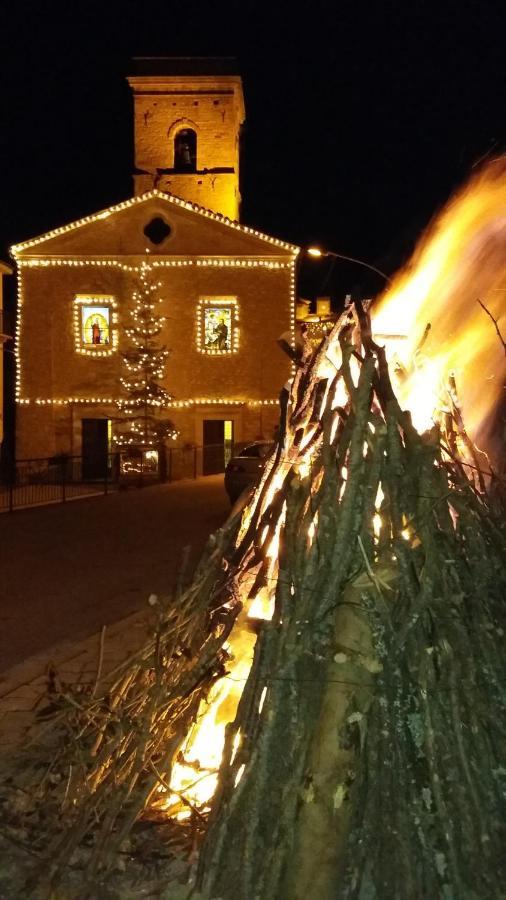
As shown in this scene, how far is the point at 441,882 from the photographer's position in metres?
3.29

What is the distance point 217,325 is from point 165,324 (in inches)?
73.5

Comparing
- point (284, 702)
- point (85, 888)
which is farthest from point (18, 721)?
point (284, 702)

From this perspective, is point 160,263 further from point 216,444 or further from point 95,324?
point 216,444

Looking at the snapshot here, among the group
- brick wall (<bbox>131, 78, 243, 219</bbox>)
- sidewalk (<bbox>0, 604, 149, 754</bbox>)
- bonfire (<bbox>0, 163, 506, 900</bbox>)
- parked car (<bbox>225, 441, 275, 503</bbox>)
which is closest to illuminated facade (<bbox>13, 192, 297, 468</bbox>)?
brick wall (<bbox>131, 78, 243, 219</bbox>)

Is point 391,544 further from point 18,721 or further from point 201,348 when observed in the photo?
point 201,348

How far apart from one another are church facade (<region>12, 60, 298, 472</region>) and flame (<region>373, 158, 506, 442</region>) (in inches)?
1068

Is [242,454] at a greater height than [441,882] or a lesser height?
greater

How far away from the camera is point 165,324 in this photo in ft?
109

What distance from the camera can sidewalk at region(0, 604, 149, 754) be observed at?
5559mm

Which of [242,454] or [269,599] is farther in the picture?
[242,454]

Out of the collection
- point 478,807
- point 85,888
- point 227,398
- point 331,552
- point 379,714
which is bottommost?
point 85,888

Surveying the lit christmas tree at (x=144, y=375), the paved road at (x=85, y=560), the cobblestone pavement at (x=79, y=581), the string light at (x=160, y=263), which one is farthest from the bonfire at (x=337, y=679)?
the string light at (x=160, y=263)

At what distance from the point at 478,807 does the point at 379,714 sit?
0.48 m

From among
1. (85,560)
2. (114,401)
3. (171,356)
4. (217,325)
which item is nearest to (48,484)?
(85,560)
